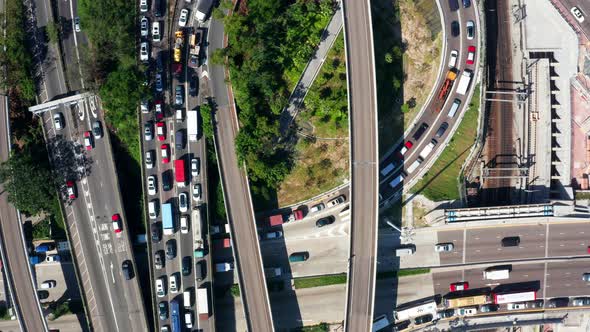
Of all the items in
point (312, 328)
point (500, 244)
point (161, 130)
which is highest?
point (161, 130)

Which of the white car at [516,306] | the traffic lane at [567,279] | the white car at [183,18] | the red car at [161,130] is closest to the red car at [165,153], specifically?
the red car at [161,130]

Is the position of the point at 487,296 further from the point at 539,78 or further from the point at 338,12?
the point at 338,12

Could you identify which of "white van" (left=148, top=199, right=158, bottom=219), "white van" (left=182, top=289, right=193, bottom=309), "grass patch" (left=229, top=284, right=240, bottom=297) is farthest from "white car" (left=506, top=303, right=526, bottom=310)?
"white van" (left=148, top=199, right=158, bottom=219)

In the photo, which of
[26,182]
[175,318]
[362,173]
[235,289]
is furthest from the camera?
[235,289]

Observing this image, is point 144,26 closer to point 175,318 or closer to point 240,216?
point 240,216

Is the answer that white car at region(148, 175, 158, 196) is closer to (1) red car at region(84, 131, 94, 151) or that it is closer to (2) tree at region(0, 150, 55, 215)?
(1) red car at region(84, 131, 94, 151)

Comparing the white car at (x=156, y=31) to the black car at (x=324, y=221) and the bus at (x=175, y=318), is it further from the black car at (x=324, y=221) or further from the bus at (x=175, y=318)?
the bus at (x=175, y=318)

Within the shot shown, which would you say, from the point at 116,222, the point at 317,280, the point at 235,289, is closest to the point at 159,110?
the point at 116,222

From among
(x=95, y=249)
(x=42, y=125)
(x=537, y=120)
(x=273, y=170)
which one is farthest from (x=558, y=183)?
(x=42, y=125)
